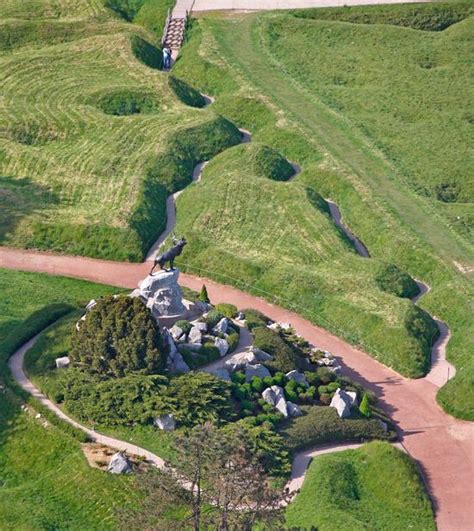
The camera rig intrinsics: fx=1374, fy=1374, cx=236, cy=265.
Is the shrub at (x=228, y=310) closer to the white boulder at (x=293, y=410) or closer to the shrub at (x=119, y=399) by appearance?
the white boulder at (x=293, y=410)

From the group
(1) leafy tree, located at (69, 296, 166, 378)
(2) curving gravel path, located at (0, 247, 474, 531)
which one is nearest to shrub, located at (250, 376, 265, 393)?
(1) leafy tree, located at (69, 296, 166, 378)

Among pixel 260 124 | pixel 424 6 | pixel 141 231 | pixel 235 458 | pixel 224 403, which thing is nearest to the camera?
pixel 235 458

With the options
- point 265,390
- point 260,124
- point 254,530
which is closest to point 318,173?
point 260,124

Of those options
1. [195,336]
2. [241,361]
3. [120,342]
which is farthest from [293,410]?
[120,342]

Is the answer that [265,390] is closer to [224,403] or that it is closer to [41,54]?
[224,403]

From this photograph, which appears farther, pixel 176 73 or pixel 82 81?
pixel 176 73

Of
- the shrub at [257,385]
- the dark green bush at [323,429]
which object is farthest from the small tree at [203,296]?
the dark green bush at [323,429]

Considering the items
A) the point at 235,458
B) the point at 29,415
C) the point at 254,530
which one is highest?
the point at 235,458
